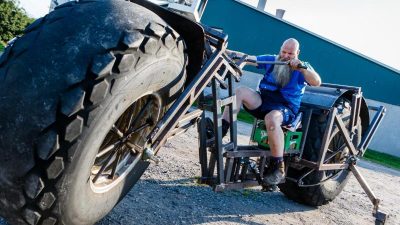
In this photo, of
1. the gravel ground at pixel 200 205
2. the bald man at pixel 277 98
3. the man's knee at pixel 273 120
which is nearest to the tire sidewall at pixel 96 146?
the gravel ground at pixel 200 205

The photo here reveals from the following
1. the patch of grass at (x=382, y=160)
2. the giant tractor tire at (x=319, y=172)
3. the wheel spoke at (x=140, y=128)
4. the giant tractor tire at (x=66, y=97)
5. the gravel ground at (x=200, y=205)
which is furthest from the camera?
the patch of grass at (x=382, y=160)

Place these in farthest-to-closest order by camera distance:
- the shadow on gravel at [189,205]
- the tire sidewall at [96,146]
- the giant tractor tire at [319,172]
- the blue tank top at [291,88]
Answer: the giant tractor tire at [319,172], the blue tank top at [291,88], the shadow on gravel at [189,205], the tire sidewall at [96,146]

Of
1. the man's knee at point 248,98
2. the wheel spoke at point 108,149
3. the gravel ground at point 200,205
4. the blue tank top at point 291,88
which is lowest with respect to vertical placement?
the gravel ground at point 200,205

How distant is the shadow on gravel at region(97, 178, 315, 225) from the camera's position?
3.06 meters

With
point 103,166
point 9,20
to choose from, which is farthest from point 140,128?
point 9,20

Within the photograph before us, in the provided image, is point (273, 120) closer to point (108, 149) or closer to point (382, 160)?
point (108, 149)

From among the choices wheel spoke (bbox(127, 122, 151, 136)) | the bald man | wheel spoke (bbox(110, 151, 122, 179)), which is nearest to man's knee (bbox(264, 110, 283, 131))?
the bald man

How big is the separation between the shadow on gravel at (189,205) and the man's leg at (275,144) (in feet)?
1.65

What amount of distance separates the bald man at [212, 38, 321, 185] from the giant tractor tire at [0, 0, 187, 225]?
1737 mm

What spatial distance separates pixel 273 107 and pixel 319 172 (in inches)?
49.8

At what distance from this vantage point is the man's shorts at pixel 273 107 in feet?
12.3

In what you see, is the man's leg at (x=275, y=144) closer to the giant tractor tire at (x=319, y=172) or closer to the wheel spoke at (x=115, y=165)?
the giant tractor tire at (x=319, y=172)

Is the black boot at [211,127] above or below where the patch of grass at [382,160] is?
above

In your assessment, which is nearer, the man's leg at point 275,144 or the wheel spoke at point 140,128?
the wheel spoke at point 140,128
